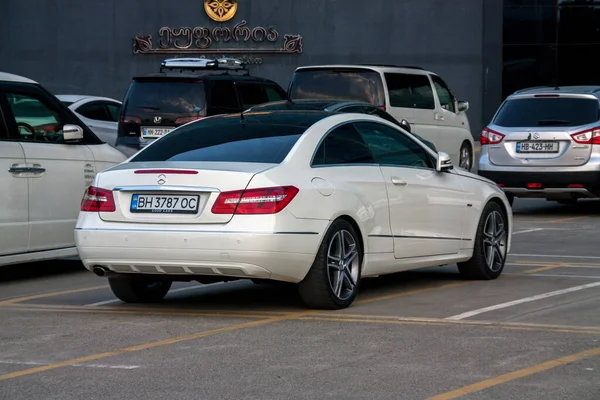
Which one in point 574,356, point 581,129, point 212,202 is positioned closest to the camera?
point 574,356

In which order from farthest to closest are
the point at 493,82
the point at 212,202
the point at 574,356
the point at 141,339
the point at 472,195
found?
the point at 493,82, the point at 472,195, the point at 212,202, the point at 141,339, the point at 574,356

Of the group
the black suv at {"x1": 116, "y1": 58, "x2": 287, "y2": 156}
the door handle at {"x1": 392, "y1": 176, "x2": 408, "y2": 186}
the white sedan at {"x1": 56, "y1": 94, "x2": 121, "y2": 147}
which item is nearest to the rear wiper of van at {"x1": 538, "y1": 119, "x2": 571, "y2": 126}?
the black suv at {"x1": 116, "y1": 58, "x2": 287, "y2": 156}

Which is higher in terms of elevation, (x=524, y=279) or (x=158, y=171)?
(x=158, y=171)

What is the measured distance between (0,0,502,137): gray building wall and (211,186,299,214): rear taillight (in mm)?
30686

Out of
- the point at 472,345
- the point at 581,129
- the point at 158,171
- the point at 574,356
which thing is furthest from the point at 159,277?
the point at 581,129

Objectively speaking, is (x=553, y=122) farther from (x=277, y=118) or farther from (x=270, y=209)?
(x=270, y=209)

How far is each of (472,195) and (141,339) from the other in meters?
3.90

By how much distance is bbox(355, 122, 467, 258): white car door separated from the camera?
980 cm

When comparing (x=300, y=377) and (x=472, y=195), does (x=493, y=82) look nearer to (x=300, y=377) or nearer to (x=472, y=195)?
(x=472, y=195)

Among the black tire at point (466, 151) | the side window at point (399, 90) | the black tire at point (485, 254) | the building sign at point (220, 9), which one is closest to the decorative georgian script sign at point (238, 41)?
the building sign at point (220, 9)

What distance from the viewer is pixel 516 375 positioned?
6.61 metres

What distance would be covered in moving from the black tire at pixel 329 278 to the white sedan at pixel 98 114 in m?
14.1

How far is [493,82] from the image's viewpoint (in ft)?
128

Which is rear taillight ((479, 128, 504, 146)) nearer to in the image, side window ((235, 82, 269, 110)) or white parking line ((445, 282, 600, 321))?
side window ((235, 82, 269, 110))
